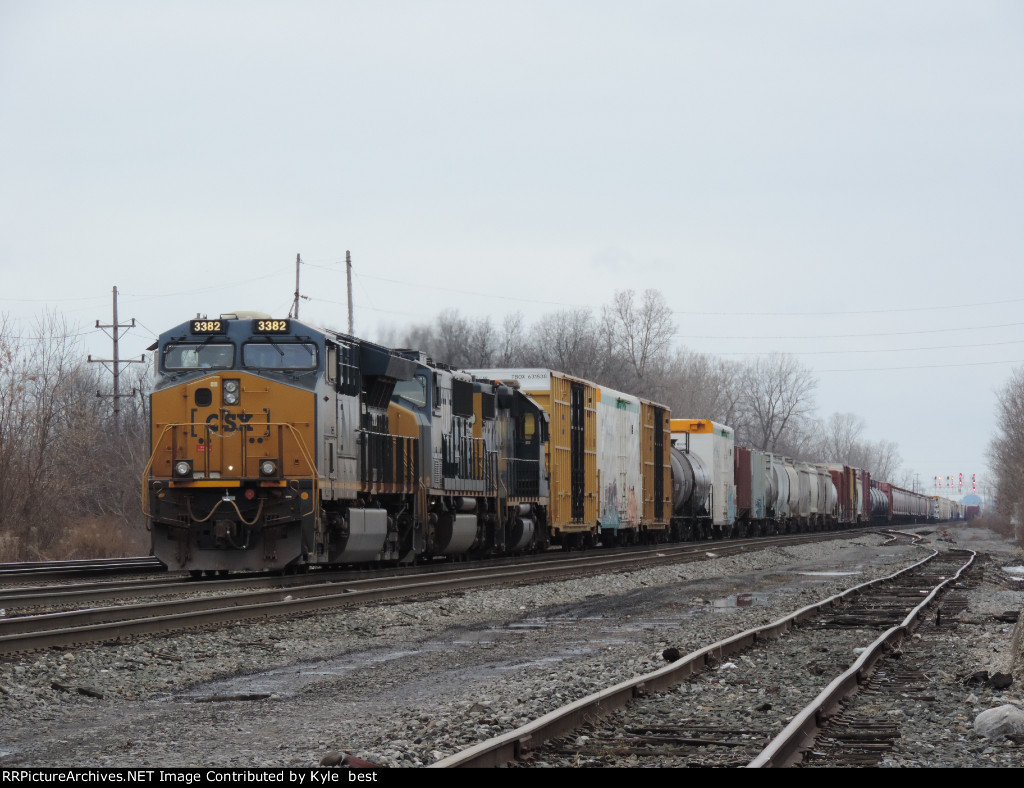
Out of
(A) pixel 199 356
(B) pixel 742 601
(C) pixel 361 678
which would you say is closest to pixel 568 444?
(B) pixel 742 601

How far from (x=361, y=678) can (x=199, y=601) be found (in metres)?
4.02

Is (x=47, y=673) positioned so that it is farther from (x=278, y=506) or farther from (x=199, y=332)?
(x=199, y=332)

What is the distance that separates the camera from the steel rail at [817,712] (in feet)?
19.4

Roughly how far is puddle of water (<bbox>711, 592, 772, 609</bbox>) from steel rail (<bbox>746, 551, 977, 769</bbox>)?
391cm

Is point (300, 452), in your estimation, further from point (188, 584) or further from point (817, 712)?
point (817, 712)

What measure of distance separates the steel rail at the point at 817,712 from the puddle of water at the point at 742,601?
154 inches

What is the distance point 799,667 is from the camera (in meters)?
9.63

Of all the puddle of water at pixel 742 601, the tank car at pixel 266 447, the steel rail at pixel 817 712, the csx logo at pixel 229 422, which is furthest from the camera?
the csx logo at pixel 229 422

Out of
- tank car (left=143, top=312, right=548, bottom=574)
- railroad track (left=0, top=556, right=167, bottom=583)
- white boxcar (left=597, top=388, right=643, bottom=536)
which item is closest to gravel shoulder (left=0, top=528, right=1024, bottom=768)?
tank car (left=143, top=312, right=548, bottom=574)

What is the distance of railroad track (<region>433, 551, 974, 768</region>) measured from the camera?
605cm

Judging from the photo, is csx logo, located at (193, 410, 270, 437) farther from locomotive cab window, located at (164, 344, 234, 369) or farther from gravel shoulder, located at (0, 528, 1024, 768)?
gravel shoulder, located at (0, 528, 1024, 768)

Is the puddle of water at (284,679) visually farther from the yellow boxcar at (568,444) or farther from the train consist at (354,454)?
the yellow boxcar at (568,444)

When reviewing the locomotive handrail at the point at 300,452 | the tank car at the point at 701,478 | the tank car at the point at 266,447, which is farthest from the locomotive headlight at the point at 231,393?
the tank car at the point at 701,478

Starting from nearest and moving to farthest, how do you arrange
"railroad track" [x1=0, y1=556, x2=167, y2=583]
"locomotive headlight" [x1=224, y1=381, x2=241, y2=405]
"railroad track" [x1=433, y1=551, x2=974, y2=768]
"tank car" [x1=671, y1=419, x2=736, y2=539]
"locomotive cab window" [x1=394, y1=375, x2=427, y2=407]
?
"railroad track" [x1=433, y1=551, x2=974, y2=768] → "locomotive headlight" [x1=224, y1=381, x2=241, y2=405] → "railroad track" [x1=0, y1=556, x2=167, y2=583] → "locomotive cab window" [x1=394, y1=375, x2=427, y2=407] → "tank car" [x1=671, y1=419, x2=736, y2=539]
